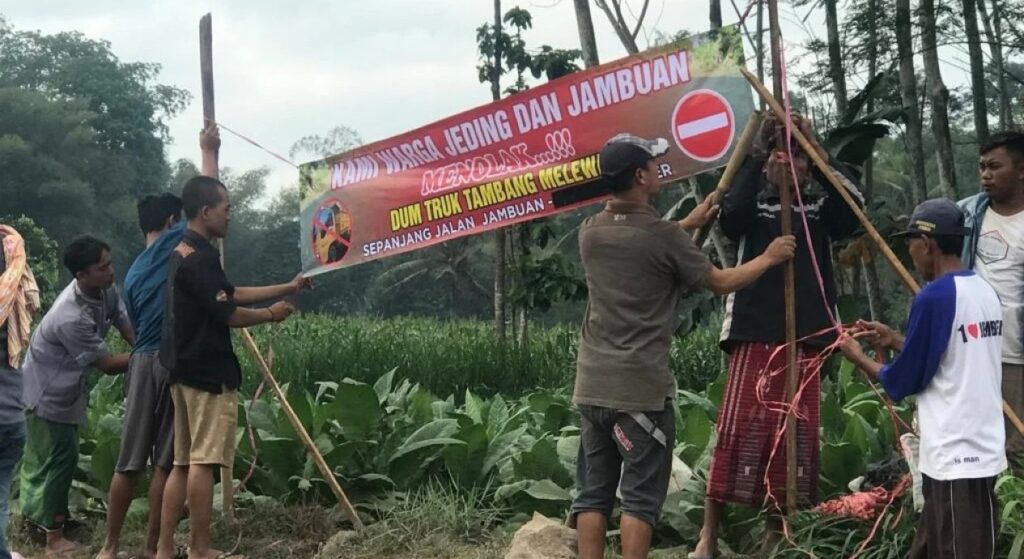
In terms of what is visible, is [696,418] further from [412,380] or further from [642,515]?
[412,380]

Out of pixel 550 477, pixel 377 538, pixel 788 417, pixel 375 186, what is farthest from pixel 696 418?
pixel 375 186

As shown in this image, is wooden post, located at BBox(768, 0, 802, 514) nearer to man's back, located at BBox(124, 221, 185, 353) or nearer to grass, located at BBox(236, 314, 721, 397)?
man's back, located at BBox(124, 221, 185, 353)

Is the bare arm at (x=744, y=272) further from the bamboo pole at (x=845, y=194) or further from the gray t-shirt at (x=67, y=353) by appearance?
the gray t-shirt at (x=67, y=353)

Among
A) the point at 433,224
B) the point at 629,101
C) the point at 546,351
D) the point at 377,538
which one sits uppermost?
the point at 629,101

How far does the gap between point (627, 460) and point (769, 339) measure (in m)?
0.78

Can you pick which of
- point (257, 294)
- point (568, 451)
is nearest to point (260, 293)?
point (257, 294)

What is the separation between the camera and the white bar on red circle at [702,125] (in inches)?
176

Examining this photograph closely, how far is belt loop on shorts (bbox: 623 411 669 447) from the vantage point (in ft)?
11.9

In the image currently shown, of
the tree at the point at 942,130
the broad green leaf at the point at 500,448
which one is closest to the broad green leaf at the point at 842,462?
the broad green leaf at the point at 500,448

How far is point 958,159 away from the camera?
98.1 feet

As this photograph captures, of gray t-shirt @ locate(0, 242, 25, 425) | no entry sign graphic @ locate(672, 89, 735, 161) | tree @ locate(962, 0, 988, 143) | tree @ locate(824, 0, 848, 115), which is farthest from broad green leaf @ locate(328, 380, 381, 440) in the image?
tree @ locate(962, 0, 988, 143)

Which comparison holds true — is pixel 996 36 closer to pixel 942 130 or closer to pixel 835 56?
pixel 835 56

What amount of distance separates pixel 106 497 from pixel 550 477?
2561 mm

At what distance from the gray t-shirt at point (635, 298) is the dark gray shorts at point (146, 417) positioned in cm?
227
